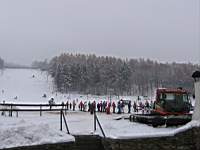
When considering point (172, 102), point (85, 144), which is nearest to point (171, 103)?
point (172, 102)

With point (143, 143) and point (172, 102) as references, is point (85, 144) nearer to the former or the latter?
point (143, 143)

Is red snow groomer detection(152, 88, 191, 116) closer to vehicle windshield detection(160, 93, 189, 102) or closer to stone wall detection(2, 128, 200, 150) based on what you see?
vehicle windshield detection(160, 93, 189, 102)

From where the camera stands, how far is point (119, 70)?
124 metres

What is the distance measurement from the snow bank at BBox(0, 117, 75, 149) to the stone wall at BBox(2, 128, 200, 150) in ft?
1.88

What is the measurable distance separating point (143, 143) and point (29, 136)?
4.15 m

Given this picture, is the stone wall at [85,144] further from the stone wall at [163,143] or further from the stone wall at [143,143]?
the stone wall at [163,143]

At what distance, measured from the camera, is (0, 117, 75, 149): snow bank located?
46.5ft

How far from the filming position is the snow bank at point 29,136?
14.2 m

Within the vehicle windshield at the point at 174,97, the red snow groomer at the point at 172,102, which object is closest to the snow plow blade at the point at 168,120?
the red snow groomer at the point at 172,102

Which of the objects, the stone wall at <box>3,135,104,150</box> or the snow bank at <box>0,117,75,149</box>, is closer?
the snow bank at <box>0,117,75,149</box>

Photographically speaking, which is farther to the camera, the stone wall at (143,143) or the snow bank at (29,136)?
the stone wall at (143,143)

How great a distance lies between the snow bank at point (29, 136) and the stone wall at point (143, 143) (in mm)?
574

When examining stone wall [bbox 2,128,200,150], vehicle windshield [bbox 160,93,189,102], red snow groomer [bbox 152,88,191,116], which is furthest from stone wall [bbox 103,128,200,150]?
vehicle windshield [bbox 160,93,189,102]

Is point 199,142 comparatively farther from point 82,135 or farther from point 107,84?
point 107,84
